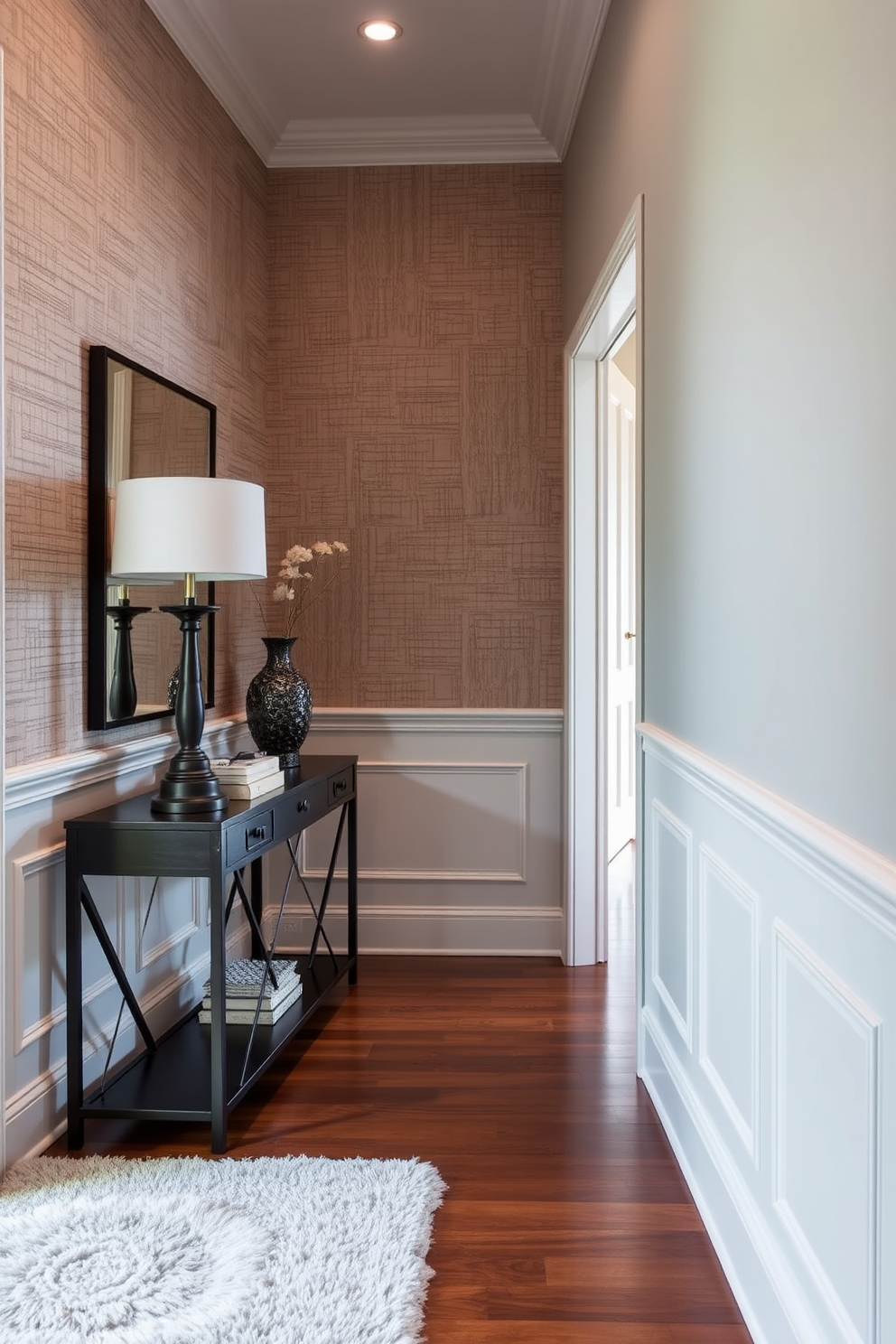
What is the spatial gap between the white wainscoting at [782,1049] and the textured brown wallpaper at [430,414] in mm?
1537

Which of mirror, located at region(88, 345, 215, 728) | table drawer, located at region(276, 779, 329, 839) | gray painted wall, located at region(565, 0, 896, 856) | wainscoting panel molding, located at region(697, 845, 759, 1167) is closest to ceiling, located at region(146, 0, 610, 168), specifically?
gray painted wall, located at region(565, 0, 896, 856)

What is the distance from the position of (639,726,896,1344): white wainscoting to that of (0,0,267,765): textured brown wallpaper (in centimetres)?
136

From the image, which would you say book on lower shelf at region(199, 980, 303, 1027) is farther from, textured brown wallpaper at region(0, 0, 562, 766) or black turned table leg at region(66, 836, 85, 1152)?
textured brown wallpaper at region(0, 0, 562, 766)

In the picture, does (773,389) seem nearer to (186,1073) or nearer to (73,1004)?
(73,1004)

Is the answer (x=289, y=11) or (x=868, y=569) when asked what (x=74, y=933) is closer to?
(x=868, y=569)

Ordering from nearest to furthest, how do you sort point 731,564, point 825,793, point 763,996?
1. point 825,793
2. point 763,996
3. point 731,564

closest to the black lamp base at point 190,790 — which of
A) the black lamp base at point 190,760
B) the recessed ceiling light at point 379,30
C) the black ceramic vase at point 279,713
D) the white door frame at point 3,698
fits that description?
the black lamp base at point 190,760

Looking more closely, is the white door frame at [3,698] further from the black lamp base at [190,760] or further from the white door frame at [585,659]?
the white door frame at [585,659]

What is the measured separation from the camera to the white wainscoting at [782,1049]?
1160mm

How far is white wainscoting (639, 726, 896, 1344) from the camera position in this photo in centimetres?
116

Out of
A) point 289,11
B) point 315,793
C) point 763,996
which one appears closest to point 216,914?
point 315,793

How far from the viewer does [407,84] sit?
3.41 m

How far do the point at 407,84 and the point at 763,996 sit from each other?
10.1ft

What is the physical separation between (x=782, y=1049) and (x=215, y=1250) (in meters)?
1.09
